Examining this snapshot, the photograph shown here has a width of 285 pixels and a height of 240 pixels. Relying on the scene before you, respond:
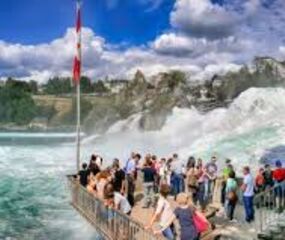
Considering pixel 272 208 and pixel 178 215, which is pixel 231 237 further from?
pixel 178 215

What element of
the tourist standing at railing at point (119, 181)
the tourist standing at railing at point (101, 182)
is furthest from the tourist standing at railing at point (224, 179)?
the tourist standing at railing at point (101, 182)

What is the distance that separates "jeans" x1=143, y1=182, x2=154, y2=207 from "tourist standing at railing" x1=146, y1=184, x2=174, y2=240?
8070 millimetres

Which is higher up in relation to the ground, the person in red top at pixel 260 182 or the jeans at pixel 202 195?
the person in red top at pixel 260 182

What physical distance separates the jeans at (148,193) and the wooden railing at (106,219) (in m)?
1.97

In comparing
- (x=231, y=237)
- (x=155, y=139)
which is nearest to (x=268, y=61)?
(x=155, y=139)

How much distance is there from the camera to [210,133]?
52.0 metres

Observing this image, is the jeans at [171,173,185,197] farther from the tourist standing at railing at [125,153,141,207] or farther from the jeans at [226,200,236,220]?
the jeans at [226,200,236,220]

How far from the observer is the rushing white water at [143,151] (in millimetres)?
28391

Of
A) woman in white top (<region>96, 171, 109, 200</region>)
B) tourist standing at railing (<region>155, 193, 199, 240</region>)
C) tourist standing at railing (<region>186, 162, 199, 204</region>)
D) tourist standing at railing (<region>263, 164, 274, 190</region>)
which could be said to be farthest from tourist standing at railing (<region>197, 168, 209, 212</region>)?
tourist standing at railing (<region>155, 193, 199, 240</region>)

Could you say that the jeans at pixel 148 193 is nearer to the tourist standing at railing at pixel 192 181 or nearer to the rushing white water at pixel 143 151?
the tourist standing at railing at pixel 192 181

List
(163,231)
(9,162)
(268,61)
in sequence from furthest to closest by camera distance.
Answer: (268,61) → (9,162) → (163,231)

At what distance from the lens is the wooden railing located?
48.1ft

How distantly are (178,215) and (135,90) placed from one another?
103602 mm

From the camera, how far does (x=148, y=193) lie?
21.5 meters
